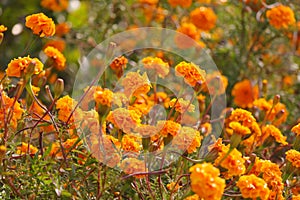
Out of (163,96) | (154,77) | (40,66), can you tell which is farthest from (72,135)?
(163,96)

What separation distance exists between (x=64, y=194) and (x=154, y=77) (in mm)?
358

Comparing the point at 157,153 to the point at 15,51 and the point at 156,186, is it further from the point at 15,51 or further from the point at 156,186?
the point at 15,51

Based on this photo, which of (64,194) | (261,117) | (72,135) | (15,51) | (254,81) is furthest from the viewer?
(15,51)

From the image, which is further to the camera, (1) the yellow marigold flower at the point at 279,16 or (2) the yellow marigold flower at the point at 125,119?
(1) the yellow marigold flower at the point at 279,16

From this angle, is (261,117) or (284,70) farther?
(284,70)

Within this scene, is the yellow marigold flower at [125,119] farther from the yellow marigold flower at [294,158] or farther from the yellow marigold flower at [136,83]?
the yellow marigold flower at [294,158]

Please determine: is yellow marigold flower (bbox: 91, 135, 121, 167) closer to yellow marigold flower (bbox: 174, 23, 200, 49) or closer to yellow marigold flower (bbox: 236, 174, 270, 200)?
yellow marigold flower (bbox: 236, 174, 270, 200)

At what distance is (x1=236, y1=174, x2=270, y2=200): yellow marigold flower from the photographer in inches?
33.0

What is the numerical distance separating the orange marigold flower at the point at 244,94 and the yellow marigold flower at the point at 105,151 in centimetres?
76

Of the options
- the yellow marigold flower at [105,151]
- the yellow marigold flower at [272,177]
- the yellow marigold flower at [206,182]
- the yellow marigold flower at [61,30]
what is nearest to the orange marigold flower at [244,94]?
the yellow marigold flower at [61,30]

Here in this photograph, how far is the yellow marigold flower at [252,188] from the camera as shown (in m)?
0.84

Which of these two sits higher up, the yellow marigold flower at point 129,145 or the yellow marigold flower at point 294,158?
the yellow marigold flower at point 129,145

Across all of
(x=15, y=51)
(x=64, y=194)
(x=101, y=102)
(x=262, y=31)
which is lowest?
(x=15, y=51)

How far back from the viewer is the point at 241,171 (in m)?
0.86
